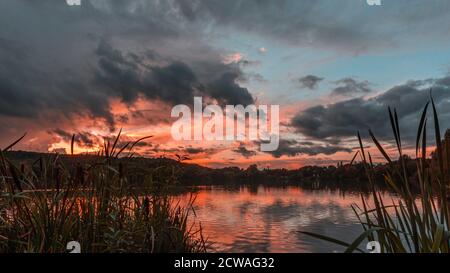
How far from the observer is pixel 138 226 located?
488 cm

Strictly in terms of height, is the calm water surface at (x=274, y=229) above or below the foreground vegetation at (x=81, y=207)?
below

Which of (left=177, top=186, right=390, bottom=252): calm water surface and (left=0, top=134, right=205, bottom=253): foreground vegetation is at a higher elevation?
(left=0, top=134, right=205, bottom=253): foreground vegetation

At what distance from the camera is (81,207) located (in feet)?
13.2

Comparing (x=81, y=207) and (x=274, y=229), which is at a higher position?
(x=81, y=207)

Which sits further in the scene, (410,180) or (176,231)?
(176,231)

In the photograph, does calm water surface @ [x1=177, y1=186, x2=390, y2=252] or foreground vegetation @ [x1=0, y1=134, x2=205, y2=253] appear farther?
calm water surface @ [x1=177, y1=186, x2=390, y2=252]

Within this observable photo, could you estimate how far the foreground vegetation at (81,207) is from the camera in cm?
319

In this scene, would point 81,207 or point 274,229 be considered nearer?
point 81,207

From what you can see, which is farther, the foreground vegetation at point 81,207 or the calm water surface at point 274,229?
the calm water surface at point 274,229

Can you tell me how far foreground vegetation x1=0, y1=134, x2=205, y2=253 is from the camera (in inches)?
126
